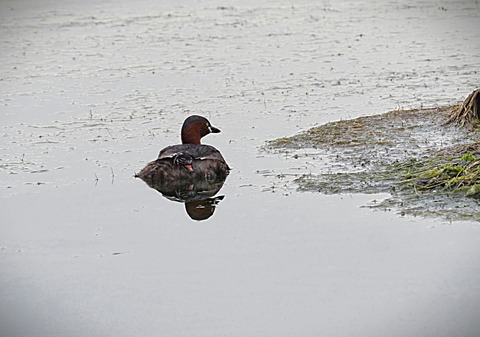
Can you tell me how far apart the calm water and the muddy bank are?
0.30 meters

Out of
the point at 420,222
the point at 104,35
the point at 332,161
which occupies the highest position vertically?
the point at 104,35

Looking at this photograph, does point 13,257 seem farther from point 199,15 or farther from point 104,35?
point 199,15

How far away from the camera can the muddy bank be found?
836 cm

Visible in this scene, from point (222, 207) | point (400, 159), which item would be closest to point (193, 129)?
point (222, 207)

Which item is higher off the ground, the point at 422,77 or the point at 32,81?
the point at 32,81

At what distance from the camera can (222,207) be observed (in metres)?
8.89

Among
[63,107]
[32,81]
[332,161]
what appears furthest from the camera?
[32,81]

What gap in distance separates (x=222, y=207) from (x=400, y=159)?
2.46 metres

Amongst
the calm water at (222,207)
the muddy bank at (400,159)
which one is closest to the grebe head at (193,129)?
the calm water at (222,207)

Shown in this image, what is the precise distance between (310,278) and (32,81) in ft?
39.2

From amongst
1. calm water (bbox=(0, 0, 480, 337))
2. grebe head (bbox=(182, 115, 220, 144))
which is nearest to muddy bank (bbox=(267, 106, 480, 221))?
calm water (bbox=(0, 0, 480, 337))

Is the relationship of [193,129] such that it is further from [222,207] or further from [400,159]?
[400,159]

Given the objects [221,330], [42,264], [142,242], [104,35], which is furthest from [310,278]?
[104,35]

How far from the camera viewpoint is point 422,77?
16.1 m
